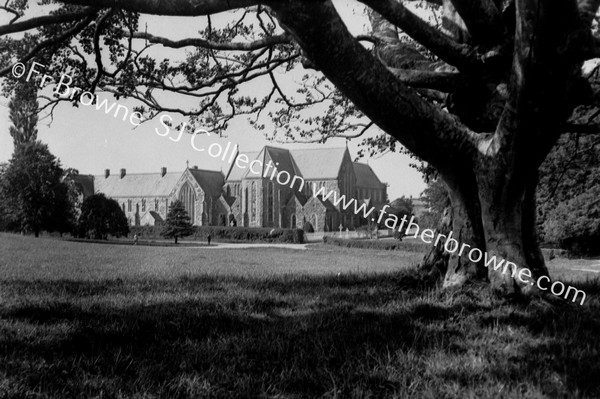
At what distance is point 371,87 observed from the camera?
495 cm

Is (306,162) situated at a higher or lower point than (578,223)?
higher

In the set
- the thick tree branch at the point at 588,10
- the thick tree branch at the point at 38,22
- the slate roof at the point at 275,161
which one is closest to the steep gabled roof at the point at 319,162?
the slate roof at the point at 275,161

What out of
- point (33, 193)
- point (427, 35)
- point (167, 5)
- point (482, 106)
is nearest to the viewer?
point (167, 5)

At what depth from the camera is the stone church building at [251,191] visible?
247ft

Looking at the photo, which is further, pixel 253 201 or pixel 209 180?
pixel 209 180

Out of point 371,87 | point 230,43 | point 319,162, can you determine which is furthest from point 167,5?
point 319,162

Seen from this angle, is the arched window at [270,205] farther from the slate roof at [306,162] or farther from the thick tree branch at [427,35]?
the thick tree branch at [427,35]

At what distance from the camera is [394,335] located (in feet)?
14.6

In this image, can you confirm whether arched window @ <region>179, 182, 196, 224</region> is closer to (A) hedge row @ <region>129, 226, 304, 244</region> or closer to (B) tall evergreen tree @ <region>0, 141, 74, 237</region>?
(A) hedge row @ <region>129, 226, 304, 244</region>

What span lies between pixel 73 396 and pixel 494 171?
198 inches

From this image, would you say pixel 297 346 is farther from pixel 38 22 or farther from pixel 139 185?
pixel 139 185

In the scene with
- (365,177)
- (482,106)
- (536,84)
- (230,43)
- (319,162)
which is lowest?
(536,84)

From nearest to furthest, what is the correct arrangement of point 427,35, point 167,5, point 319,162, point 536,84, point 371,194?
point 167,5 → point 536,84 → point 427,35 → point 319,162 → point 371,194

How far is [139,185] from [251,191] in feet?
91.3
